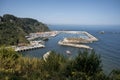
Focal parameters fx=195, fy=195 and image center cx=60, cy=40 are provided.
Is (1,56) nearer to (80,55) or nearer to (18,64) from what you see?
(18,64)

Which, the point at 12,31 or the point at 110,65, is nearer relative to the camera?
the point at 110,65

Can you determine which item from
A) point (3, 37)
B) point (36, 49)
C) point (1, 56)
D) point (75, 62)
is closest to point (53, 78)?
point (75, 62)

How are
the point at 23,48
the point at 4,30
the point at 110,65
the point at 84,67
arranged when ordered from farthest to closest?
the point at 4,30 < the point at 23,48 < the point at 110,65 < the point at 84,67

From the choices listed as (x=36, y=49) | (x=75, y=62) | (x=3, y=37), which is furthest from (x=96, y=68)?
(x=3, y=37)

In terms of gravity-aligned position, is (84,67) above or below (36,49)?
above

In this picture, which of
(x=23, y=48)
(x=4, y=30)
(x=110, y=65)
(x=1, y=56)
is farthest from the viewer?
(x=4, y=30)

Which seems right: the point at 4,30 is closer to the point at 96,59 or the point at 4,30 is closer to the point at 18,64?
the point at 18,64
